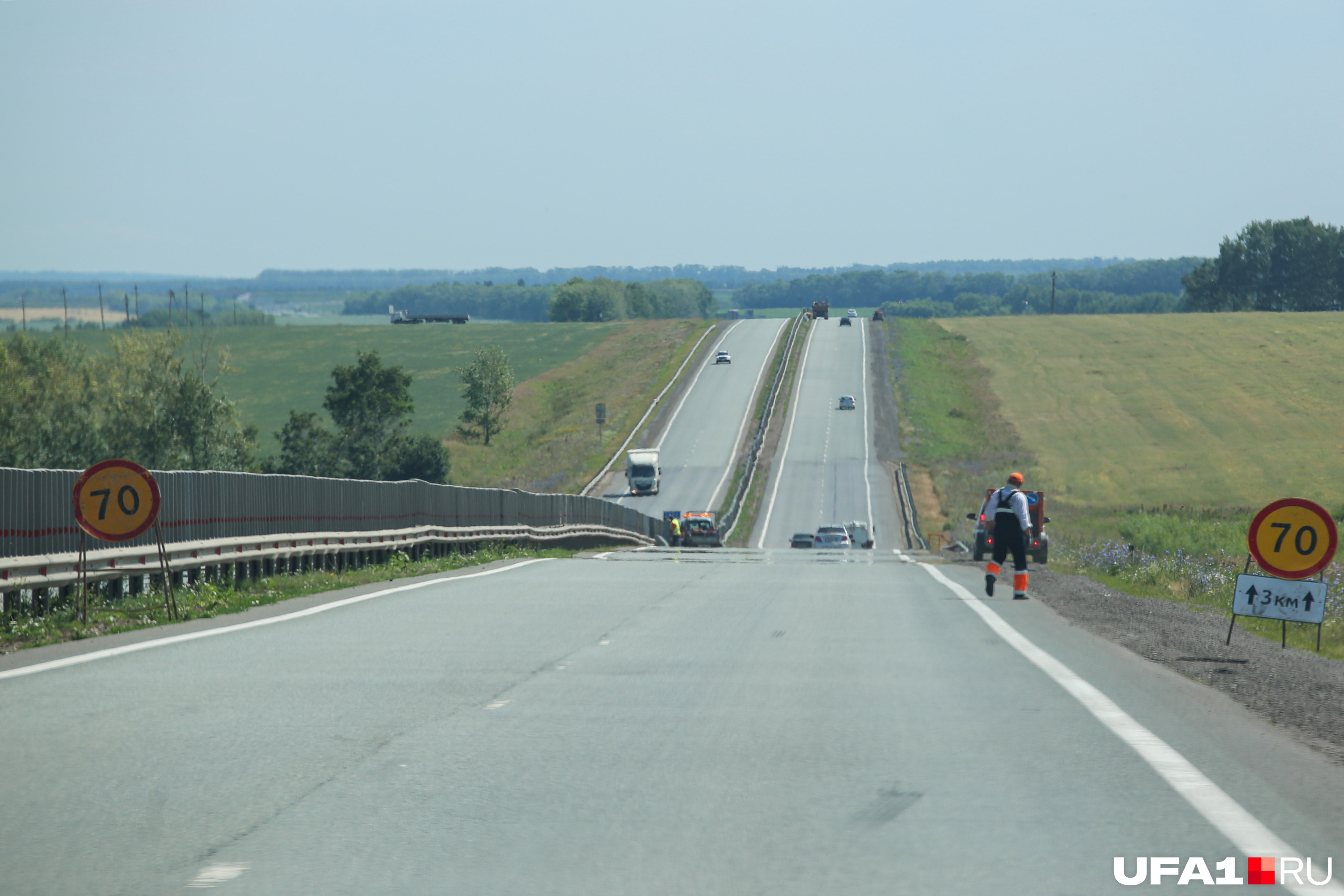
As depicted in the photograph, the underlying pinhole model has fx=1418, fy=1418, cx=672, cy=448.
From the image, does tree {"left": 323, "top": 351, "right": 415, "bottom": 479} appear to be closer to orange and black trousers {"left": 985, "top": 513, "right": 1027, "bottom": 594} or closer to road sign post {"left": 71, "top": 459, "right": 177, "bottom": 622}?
orange and black trousers {"left": 985, "top": 513, "right": 1027, "bottom": 594}

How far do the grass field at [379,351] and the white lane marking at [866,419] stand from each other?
1013 inches

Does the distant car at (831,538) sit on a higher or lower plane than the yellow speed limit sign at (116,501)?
lower

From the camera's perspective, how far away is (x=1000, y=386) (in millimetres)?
107938

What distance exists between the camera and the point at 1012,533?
1877 cm

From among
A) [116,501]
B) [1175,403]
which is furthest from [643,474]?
[116,501]

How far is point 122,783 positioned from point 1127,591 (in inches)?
721

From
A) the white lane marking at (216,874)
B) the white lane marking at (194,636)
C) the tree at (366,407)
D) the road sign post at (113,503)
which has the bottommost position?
the tree at (366,407)

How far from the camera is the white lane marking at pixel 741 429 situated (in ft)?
255

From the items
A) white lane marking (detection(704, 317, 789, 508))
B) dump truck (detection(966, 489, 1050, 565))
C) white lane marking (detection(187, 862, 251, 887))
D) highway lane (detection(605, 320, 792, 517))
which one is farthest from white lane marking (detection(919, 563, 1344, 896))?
white lane marking (detection(704, 317, 789, 508))

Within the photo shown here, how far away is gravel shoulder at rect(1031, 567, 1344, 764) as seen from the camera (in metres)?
8.88

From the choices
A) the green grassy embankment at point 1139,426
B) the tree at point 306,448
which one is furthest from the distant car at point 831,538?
the tree at point 306,448

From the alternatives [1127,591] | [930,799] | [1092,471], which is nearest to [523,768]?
[930,799]

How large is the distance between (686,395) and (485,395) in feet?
57.9

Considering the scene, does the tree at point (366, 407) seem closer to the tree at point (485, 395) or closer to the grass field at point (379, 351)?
the grass field at point (379, 351)
